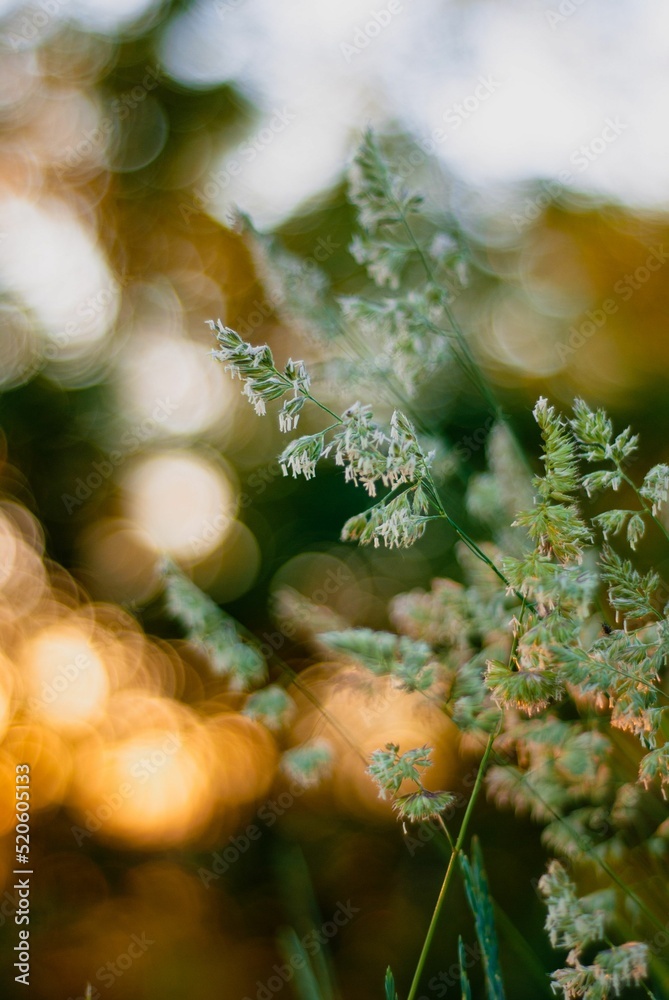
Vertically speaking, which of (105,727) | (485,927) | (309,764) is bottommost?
(105,727)

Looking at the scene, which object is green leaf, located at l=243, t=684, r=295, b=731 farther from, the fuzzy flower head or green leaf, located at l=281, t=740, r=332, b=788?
the fuzzy flower head

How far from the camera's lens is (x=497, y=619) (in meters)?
0.78

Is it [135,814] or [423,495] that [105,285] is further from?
[423,495]

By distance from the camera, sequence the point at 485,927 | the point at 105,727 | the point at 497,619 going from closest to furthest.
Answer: the point at 485,927
the point at 497,619
the point at 105,727

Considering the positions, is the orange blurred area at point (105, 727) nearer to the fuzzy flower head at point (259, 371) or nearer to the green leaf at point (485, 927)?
the green leaf at point (485, 927)

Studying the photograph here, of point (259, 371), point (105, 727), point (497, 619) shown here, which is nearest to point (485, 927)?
point (497, 619)

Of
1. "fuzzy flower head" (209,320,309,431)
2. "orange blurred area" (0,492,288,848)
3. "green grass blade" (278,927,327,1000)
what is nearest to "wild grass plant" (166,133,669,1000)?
"fuzzy flower head" (209,320,309,431)

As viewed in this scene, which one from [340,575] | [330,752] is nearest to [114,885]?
[340,575]

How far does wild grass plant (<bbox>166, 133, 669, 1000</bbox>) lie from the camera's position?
1.90ft

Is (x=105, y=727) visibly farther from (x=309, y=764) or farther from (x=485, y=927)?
(x=485, y=927)

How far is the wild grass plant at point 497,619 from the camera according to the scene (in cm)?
58

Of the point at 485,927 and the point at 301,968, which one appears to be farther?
the point at 301,968

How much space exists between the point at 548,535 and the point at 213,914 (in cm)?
378

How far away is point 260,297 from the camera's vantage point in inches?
159
